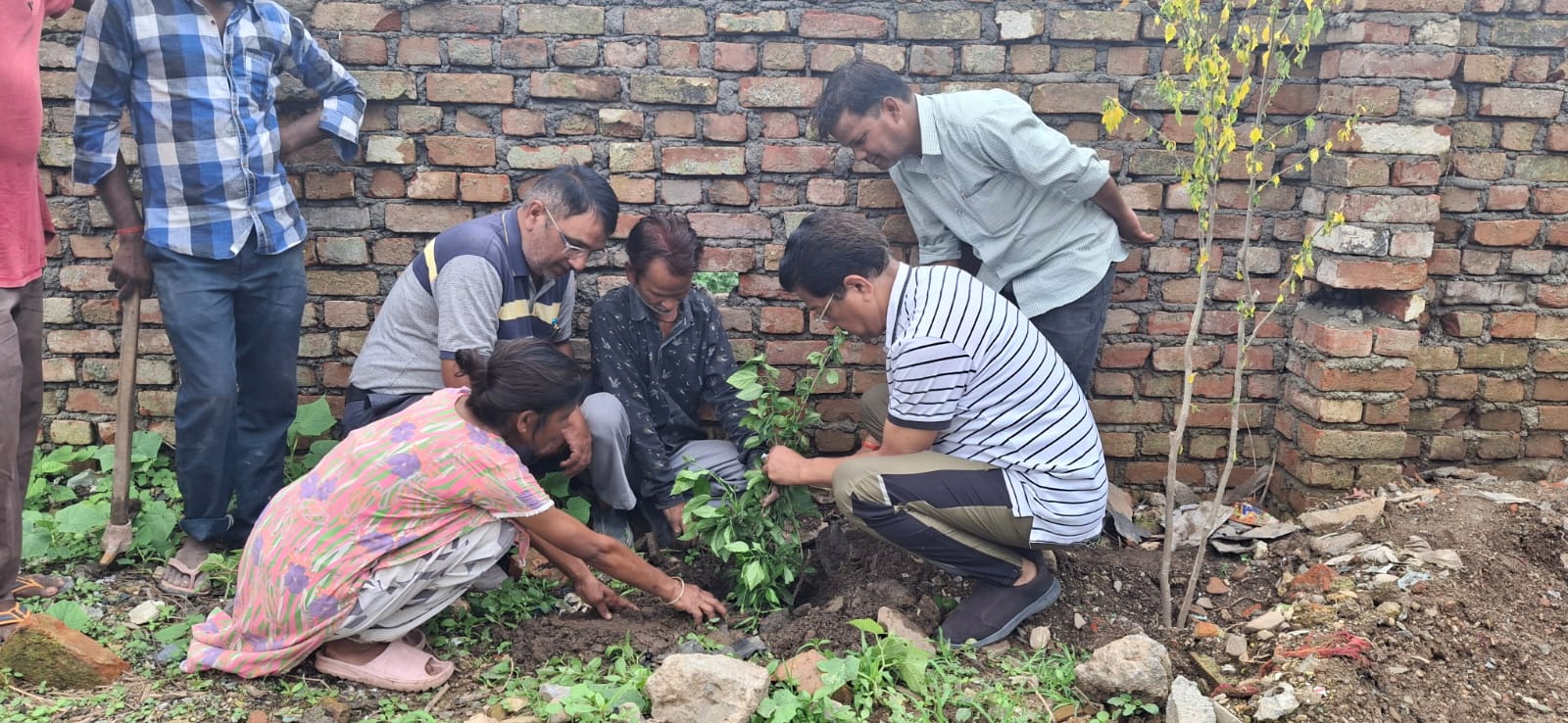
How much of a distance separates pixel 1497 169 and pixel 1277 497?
4.22 feet

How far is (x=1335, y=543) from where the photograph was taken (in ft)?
10.4

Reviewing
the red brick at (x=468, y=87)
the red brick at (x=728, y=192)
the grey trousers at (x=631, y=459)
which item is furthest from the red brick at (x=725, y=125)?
the grey trousers at (x=631, y=459)

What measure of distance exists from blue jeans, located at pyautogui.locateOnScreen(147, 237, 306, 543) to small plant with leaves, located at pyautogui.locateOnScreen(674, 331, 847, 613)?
4.58ft

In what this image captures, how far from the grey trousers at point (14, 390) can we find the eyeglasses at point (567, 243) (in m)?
1.38

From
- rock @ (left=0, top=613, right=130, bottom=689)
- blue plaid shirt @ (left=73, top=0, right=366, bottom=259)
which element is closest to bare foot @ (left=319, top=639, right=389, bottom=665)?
rock @ (left=0, top=613, right=130, bottom=689)

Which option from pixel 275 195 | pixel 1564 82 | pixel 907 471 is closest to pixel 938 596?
pixel 907 471

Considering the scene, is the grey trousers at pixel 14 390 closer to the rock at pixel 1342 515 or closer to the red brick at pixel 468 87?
the red brick at pixel 468 87

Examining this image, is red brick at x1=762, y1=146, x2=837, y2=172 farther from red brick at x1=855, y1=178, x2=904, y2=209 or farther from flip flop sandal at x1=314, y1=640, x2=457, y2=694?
flip flop sandal at x1=314, y1=640, x2=457, y2=694

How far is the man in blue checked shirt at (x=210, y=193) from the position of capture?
2.98m

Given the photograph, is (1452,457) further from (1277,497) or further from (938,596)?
(938,596)

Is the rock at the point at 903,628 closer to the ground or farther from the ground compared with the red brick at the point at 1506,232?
closer to the ground

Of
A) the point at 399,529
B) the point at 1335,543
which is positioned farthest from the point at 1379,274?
the point at 399,529

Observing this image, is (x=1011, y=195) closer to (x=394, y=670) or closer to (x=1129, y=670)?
(x=1129, y=670)

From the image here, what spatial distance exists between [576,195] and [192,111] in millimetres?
1112
